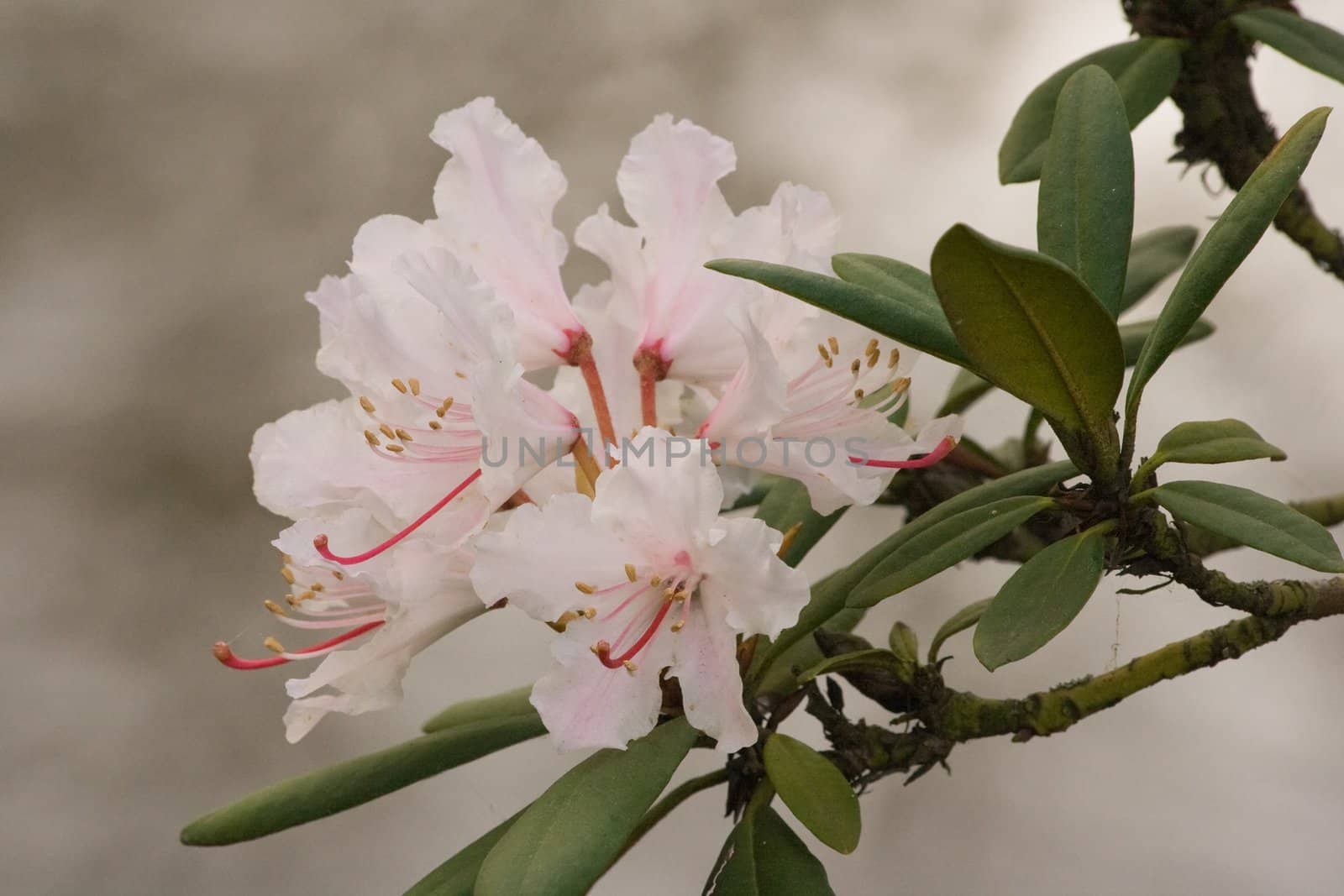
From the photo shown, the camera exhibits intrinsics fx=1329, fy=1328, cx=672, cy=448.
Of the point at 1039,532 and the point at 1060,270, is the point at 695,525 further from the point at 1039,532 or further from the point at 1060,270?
the point at 1039,532

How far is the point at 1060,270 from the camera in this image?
1.97 feet

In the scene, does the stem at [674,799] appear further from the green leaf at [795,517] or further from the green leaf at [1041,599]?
the green leaf at [1041,599]

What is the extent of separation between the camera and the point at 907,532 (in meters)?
0.80

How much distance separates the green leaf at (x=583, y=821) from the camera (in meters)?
0.68

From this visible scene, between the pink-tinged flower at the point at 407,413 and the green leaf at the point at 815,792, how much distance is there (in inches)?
8.6

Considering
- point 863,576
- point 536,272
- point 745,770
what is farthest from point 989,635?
point 536,272

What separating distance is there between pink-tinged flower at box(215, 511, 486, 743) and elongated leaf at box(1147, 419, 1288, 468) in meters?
0.41

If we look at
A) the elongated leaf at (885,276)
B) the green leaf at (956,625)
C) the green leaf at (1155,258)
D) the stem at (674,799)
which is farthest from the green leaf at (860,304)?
the green leaf at (1155,258)

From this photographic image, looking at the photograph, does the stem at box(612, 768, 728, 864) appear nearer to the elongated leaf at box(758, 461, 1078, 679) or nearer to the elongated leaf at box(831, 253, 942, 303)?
the elongated leaf at box(758, 461, 1078, 679)

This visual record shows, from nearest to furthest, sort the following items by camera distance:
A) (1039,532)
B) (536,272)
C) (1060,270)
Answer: (1060,270)
(536,272)
(1039,532)

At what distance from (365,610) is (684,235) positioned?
A: 304mm

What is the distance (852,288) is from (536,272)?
24 centimetres

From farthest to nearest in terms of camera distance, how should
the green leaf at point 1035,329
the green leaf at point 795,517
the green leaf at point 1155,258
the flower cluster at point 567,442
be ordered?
1. the green leaf at point 1155,258
2. the green leaf at point 795,517
3. the flower cluster at point 567,442
4. the green leaf at point 1035,329

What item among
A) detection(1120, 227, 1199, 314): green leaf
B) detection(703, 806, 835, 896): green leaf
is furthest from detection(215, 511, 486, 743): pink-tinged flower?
detection(1120, 227, 1199, 314): green leaf
